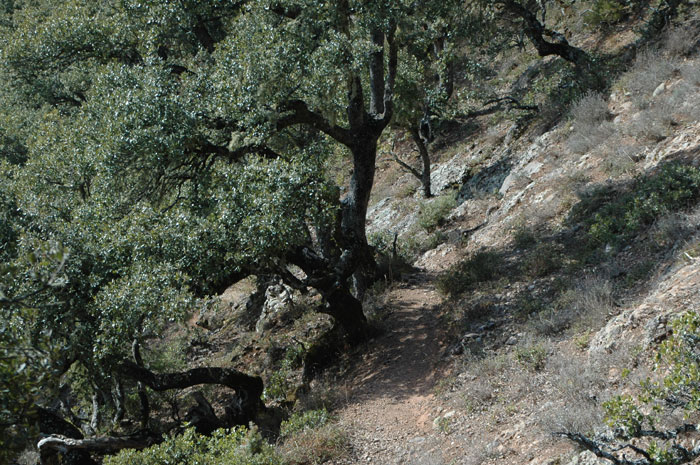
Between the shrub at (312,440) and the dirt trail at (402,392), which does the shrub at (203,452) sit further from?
the dirt trail at (402,392)

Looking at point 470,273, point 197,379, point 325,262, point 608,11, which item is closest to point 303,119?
point 325,262

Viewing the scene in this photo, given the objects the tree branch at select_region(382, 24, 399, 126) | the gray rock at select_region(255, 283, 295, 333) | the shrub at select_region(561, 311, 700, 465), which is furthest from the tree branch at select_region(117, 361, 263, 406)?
the shrub at select_region(561, 311, 700, 465)

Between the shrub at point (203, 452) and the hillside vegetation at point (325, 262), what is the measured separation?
4 cm

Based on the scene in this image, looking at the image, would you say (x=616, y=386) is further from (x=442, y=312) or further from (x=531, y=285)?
(x=442, y=312)

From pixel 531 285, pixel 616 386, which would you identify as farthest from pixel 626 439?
pixel 531 285

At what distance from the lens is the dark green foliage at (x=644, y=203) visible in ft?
30.2

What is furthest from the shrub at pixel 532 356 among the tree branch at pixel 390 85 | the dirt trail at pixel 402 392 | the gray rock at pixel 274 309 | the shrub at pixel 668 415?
the gray rock at pixel 274 309

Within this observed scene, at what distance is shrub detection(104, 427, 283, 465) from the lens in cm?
704

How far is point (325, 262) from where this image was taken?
10.8 metres

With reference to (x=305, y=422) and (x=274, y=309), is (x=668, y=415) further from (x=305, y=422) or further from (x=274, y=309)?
(x=274, y=309)

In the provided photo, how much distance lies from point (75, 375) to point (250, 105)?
567 cm

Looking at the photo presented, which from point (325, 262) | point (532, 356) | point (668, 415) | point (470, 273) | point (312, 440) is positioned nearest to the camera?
point (668, 415)

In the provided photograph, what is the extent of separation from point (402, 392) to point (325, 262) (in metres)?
2.83

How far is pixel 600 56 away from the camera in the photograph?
16312mm
